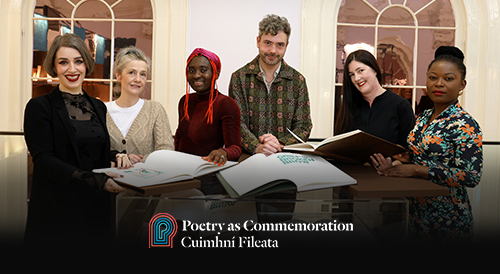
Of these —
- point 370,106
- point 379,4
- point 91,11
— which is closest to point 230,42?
point 91,11

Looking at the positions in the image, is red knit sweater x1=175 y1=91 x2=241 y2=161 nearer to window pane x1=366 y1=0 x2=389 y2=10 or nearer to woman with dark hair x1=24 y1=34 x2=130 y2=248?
woman with dark hair x1=24 y1=34 x2=130 y2=248

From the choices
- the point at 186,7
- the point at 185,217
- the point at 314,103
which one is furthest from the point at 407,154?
the point at 186,7

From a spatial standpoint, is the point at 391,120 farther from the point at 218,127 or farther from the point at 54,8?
the point at 54,8

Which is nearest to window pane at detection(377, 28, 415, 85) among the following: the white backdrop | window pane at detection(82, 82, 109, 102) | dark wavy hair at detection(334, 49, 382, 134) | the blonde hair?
the white backdrop

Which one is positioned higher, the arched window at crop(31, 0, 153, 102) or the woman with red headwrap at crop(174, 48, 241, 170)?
the arched window at crop(31, 0, 153, 102)

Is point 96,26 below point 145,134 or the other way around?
the other way around

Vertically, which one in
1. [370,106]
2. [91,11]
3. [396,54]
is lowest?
[370,106]

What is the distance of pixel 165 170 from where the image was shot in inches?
36.8

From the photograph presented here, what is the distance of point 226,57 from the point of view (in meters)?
3.39

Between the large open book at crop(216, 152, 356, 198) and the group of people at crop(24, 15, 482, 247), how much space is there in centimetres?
17

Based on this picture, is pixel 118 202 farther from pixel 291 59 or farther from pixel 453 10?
pixel 453 10

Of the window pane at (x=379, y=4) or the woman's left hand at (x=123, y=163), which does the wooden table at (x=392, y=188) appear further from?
the window pane at (x=379, y=4)

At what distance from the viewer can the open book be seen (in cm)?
84

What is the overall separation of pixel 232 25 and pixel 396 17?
1.92 metres
